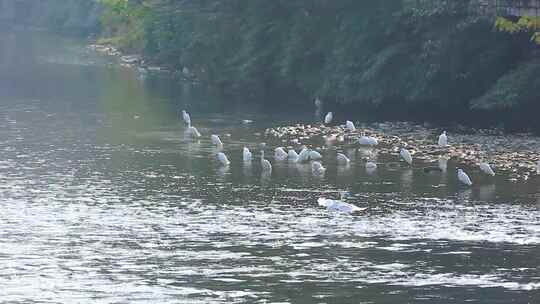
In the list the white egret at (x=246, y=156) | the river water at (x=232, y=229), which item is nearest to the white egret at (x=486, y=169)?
the river water at (x=232, y=229)

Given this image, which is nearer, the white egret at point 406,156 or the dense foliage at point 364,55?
the white egret at point 406,156

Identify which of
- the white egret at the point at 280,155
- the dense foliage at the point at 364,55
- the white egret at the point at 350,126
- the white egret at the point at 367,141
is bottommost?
the white egret at the point at 280,155

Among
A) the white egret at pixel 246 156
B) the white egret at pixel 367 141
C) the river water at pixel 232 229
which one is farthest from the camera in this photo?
the white egret at pixel 367 141

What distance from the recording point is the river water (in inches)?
1051

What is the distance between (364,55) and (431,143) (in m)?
12.0

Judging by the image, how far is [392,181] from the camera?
39062 mm

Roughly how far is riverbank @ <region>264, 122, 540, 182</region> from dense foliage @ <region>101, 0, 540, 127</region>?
259 centimetres

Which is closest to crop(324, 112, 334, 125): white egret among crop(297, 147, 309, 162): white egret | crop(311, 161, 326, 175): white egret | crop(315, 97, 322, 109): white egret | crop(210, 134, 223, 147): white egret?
crop(315, 97, 322, 109): white egret

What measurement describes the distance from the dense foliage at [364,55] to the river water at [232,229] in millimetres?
8942

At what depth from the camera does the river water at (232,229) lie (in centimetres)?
2670

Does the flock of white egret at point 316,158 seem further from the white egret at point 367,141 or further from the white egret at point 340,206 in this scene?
the white egret at point 340,206

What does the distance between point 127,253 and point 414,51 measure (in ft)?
95.2

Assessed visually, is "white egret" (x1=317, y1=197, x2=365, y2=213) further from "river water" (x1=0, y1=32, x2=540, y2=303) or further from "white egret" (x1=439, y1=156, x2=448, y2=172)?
"white egret" (x1=439, y1=156, x2=448, y2=172)

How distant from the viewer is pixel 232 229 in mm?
32344
